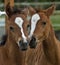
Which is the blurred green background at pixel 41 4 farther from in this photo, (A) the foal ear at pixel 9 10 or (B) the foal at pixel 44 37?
(A) the foal ear at pixel 9 10

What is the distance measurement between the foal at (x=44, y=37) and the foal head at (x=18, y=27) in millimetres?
165

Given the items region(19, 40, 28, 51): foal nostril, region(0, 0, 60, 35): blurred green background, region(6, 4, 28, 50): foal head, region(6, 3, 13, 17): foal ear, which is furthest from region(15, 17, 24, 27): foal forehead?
region(0, 0, 60, 35): blurred green background

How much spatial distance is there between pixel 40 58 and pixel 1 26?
3.38m

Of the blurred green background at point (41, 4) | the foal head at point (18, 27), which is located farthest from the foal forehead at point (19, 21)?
the blurred green background at point (41, 4)

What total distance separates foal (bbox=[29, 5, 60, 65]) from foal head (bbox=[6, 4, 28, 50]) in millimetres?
165

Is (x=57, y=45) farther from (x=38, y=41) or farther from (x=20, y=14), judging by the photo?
(x=20, y=14)

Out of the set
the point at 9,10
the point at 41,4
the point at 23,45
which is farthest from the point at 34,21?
the point at 41,4

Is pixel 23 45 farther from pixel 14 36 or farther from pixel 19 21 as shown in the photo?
pixel 19 21

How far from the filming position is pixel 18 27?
6117 millimetres

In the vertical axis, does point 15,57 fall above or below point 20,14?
below

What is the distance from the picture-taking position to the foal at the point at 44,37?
629cm

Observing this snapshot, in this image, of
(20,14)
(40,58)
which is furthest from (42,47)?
(20,14)

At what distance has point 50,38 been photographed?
639 cm

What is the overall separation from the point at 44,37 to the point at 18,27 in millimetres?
475
